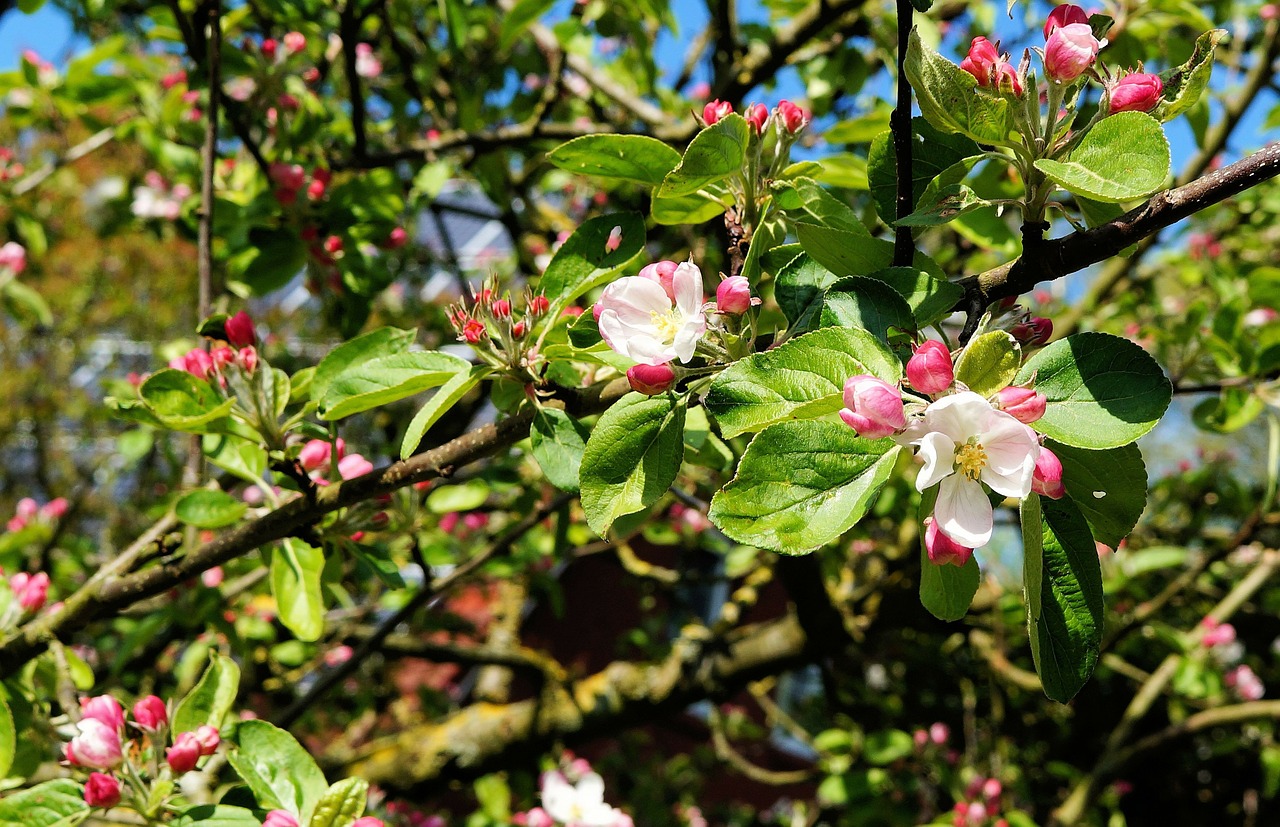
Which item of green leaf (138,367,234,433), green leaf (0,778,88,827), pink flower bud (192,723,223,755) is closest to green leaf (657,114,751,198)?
green leaf (138,367,234,433)

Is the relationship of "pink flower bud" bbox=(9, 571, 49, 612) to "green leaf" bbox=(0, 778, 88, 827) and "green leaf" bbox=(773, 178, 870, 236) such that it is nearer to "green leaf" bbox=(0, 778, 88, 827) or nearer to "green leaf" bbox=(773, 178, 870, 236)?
"green leaf" bbox=(0, 778, 88, 827)

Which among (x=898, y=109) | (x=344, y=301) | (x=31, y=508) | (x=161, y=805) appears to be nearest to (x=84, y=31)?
(x=31, y=508)

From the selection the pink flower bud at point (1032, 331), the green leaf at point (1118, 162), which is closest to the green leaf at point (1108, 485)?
the pink flower bud at point (1032, 331)

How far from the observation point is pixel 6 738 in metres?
1.46

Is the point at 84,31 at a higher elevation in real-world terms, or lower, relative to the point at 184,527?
higher

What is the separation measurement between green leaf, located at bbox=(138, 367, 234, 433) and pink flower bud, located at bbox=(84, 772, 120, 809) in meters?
0.50

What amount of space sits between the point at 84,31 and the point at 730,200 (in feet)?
10.6

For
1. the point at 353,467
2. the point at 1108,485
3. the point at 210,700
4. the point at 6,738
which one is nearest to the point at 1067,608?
the point at 1108,485

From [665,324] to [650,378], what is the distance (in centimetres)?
10

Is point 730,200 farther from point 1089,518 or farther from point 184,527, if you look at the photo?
point 184,527

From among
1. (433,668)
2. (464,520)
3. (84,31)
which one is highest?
(84,31)

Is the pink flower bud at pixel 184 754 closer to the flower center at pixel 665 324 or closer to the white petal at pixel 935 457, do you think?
the flower center at pixel 665 324

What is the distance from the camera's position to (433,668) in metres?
8.64

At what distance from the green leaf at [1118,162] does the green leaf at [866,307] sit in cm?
18
